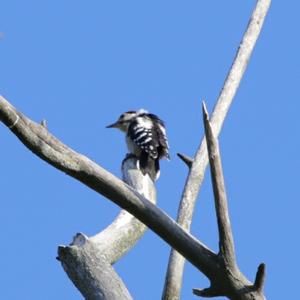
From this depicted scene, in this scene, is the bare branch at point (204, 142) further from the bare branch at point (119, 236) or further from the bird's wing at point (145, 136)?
the bird's wing at point (145, 136)

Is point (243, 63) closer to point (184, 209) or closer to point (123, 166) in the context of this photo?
point (184, 209)

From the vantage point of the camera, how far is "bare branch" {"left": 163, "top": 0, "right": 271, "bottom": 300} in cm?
571

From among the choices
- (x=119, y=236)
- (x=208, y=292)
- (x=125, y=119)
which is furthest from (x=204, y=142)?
(x=125, y=119)

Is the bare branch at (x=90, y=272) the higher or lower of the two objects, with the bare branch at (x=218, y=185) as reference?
lower

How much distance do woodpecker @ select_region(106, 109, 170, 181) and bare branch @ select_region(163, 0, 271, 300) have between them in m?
2.97

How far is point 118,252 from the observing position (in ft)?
17.4

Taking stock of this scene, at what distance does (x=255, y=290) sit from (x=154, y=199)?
296cm

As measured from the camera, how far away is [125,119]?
44.1 feet

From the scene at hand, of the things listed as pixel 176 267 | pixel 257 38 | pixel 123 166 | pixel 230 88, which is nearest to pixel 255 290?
pixel 176 267

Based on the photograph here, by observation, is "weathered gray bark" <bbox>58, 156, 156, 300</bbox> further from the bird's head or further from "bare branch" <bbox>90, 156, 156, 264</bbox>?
the bird's head

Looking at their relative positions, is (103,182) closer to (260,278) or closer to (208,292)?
(208,292)

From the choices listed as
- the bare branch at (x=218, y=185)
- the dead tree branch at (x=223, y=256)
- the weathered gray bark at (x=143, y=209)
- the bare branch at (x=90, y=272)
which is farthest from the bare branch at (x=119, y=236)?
the bare branch at (x=218, y=185)

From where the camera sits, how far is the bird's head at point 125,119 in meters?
13.2

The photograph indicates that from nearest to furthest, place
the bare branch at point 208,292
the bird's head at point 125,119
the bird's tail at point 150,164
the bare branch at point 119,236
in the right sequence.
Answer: the bare branch at point 208,292 → the bare branch at point 119,236 → the bird's tail at point 150,164 → the bird's head at point 125,119
